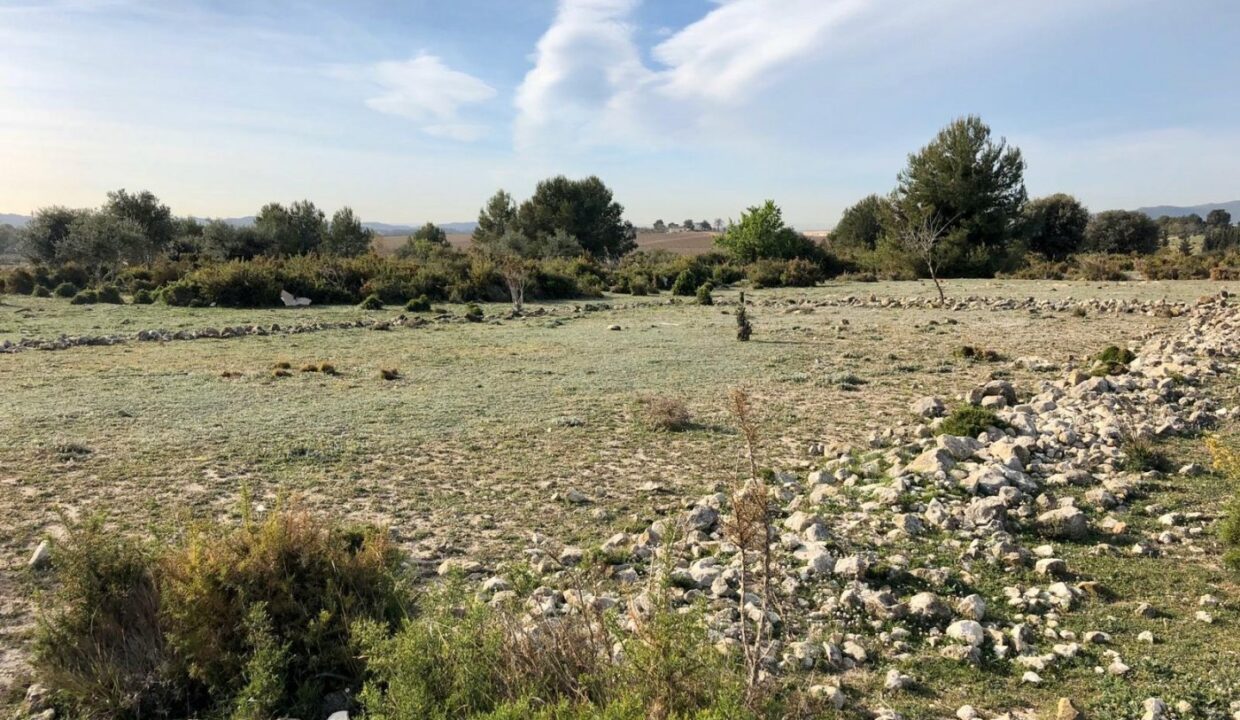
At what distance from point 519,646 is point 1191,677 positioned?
2959 millimetres

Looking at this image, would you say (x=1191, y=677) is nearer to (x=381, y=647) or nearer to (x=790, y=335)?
(x=381, y=647)

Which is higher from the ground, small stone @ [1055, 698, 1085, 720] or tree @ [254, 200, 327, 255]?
tree @ [254, 200, 327, 255]

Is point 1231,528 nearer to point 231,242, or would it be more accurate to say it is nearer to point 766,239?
point 766,239

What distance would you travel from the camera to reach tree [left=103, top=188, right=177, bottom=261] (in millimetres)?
48531

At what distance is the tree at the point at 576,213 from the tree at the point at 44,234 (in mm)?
30975

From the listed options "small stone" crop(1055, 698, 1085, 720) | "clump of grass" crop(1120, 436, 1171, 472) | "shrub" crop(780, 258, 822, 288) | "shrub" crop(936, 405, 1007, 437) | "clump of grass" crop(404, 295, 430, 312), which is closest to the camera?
"small stone" crop(1055, 698, 1085, 720)

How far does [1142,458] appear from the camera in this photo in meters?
6.59

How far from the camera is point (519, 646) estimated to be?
3074 millimetres

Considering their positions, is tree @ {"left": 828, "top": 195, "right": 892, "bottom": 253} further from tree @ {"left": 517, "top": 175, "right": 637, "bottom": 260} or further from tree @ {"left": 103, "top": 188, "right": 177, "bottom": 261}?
tree @ {"left": 103, "top": 188, "right": 177, "bottom": 261}

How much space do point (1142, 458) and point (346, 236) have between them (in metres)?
56.3

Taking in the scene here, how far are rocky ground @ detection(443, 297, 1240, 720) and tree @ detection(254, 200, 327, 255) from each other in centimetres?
4903

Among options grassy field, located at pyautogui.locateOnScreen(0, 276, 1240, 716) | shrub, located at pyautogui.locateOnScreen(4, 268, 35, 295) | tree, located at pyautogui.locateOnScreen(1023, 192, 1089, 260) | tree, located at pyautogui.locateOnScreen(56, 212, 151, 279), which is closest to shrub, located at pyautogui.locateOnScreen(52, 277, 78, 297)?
shrub, located at pyautogui.locateOnScreen(4, 268, 35, 295)

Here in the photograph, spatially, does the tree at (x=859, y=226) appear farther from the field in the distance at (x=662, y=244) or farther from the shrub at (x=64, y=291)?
the shrub at (x=64, y=291)

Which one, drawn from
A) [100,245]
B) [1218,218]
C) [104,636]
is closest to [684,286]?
[100,245]
